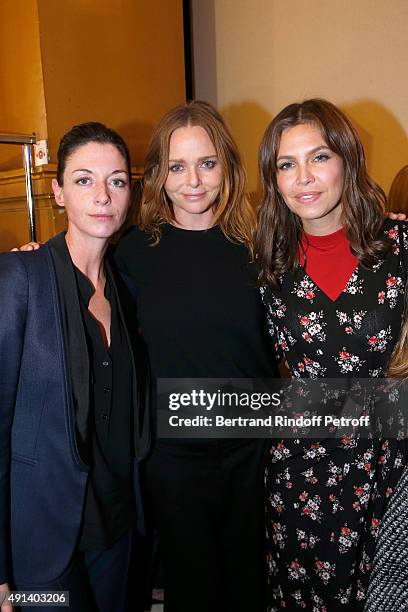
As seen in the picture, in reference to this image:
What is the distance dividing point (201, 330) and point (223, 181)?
516 mm

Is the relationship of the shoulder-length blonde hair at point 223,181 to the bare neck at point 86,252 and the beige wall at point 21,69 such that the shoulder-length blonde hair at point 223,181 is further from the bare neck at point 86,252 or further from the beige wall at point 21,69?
the beige wall at point 21,69

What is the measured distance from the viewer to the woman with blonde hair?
1.75 meters

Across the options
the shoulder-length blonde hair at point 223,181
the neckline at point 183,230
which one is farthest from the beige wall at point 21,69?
the neckline at point 183,230

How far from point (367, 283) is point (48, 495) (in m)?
1.00

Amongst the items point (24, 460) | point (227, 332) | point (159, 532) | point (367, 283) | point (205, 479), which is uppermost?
point (367, 283)

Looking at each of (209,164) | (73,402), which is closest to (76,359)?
(73,402)

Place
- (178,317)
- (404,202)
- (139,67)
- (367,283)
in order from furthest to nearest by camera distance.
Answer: (139,67) → (404,202) → (178,317) → (367,283)

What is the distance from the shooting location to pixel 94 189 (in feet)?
4.94

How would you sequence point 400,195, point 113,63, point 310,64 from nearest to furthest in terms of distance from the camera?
point 400,195, point 113,63, point 310,64

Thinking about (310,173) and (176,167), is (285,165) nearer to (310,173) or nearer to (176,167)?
(310,173)

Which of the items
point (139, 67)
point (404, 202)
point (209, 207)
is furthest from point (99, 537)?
point (139, 67)

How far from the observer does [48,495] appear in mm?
1397

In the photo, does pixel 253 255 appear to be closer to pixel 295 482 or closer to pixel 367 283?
pixel 367 283

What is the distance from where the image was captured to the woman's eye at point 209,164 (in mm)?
1856
